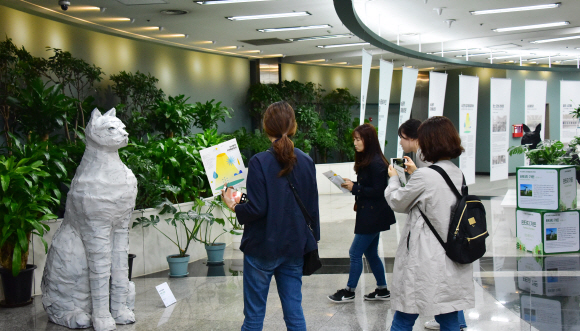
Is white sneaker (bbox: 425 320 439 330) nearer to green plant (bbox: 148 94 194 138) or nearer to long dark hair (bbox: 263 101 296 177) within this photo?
long dark hair (bbox: 263 101 296 177)

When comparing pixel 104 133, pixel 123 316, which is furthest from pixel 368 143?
pixel 123 316

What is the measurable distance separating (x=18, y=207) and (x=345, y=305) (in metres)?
2.68

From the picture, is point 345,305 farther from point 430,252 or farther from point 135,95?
point 135,95

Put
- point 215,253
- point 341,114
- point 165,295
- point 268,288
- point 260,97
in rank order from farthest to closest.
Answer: point 341,114 → point 260,97 → point 215,253 → point 165,295 → point 268,288

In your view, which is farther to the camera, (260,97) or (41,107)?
(260,97)

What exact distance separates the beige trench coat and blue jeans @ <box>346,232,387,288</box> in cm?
129

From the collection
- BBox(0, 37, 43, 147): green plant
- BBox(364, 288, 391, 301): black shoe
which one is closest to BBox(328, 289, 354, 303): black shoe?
BBox(364, 288, 391, 301): black shoe

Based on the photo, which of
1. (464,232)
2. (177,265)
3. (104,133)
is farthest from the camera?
(177,265)

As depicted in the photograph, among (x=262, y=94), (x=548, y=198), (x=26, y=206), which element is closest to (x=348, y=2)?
(x=548, y=198)

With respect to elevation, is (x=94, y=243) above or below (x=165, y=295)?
above

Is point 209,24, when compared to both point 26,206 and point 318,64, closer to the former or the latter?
point 26,206

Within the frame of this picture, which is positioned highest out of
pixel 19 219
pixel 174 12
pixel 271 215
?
pixel 174 12

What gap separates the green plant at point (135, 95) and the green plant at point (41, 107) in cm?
255

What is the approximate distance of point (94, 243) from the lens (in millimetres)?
3646
